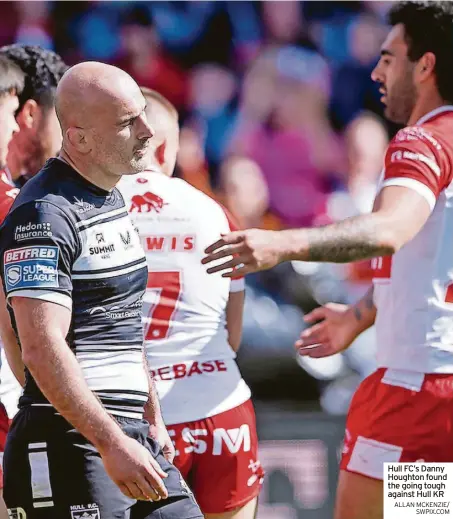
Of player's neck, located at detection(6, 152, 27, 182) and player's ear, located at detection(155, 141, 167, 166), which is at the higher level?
player's ear, located at detection(155, 141, 167, 166)

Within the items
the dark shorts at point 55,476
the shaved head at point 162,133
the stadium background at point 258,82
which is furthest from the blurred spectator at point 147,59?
the dark shorts at point 55,476

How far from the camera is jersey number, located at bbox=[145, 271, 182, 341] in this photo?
13.7 feet

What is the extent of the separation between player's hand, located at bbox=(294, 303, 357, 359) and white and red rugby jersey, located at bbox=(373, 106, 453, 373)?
1.14ft

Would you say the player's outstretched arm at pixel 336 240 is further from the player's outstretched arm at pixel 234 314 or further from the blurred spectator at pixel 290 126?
the blurred spectator at pixel 290 126

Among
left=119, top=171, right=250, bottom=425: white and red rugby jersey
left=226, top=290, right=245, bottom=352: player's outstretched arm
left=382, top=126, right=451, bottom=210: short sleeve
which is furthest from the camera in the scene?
left=226, top=290, right=245, bottom=352: player's outstretched arm

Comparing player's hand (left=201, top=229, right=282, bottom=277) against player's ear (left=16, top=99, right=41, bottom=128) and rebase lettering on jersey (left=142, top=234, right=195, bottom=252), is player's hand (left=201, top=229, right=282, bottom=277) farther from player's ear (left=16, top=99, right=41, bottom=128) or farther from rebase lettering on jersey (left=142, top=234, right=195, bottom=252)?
player's ear (left=16, top=99, right=41, bottom=128)

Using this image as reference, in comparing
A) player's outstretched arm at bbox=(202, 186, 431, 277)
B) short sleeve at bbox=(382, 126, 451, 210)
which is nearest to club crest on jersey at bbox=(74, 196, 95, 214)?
player's outstretched arm at bbox=(202, 186, 431, 277)

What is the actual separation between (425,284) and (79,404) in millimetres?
1534

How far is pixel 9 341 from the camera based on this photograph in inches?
132

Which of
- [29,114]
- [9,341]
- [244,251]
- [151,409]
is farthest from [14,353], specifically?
[29,114]

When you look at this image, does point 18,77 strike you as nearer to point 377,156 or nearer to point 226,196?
point 226,196

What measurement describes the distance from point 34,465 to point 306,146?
5.65m

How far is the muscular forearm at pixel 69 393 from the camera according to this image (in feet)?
8.89
